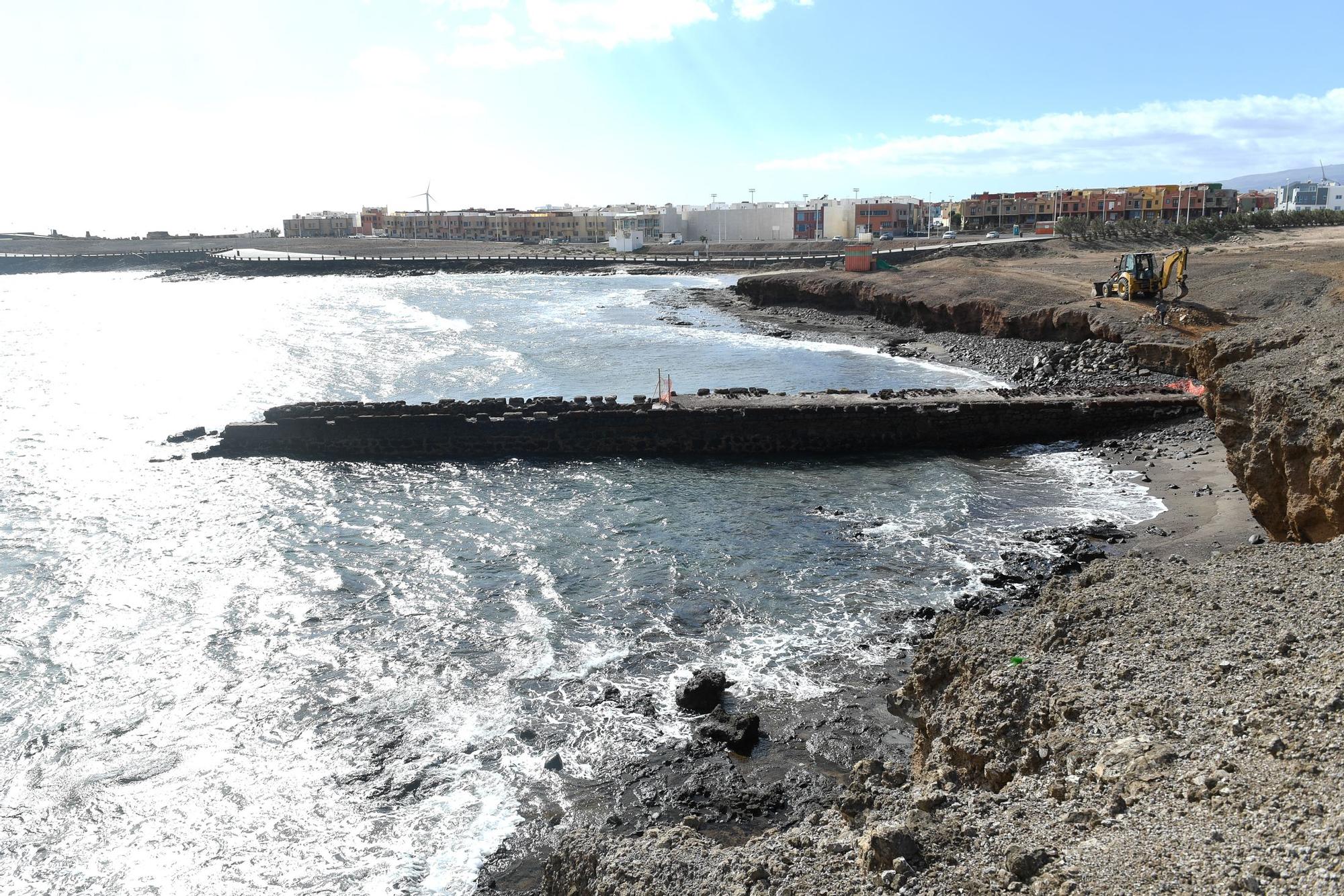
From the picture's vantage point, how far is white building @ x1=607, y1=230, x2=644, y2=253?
127 metres

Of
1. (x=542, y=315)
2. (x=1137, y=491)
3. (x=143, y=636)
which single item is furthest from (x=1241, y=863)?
(x=542, y=315)

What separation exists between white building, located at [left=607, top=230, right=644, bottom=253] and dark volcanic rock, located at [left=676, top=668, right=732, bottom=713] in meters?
118

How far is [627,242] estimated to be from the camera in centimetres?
12688

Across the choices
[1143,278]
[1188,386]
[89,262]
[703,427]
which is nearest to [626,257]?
[89,262]

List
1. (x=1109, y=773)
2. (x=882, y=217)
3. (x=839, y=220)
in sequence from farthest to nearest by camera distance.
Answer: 1. (x=839, y=220)
2. (x=882, y=217)
3. (x=1109, y=773)

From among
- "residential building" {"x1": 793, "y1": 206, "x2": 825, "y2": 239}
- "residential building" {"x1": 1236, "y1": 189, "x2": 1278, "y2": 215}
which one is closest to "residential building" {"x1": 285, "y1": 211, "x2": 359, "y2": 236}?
"residential building" {"x1": 793, "y1": 206, "x2": 825, "y2": 239}

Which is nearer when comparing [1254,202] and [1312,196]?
[1254,202]

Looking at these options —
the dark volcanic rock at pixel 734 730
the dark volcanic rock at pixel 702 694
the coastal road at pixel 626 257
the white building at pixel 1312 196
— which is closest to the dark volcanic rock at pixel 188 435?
the dark volcanic rock at pixel 702 694

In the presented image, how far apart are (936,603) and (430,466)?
53.8 feet

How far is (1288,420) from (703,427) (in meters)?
16.0

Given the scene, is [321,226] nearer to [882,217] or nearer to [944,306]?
[882,217]

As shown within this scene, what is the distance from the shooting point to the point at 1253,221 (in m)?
66.9

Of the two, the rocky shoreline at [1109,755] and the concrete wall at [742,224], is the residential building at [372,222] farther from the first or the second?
the rocky shoreline at [1109,755]

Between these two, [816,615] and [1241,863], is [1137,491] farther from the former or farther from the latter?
[1241,863]
